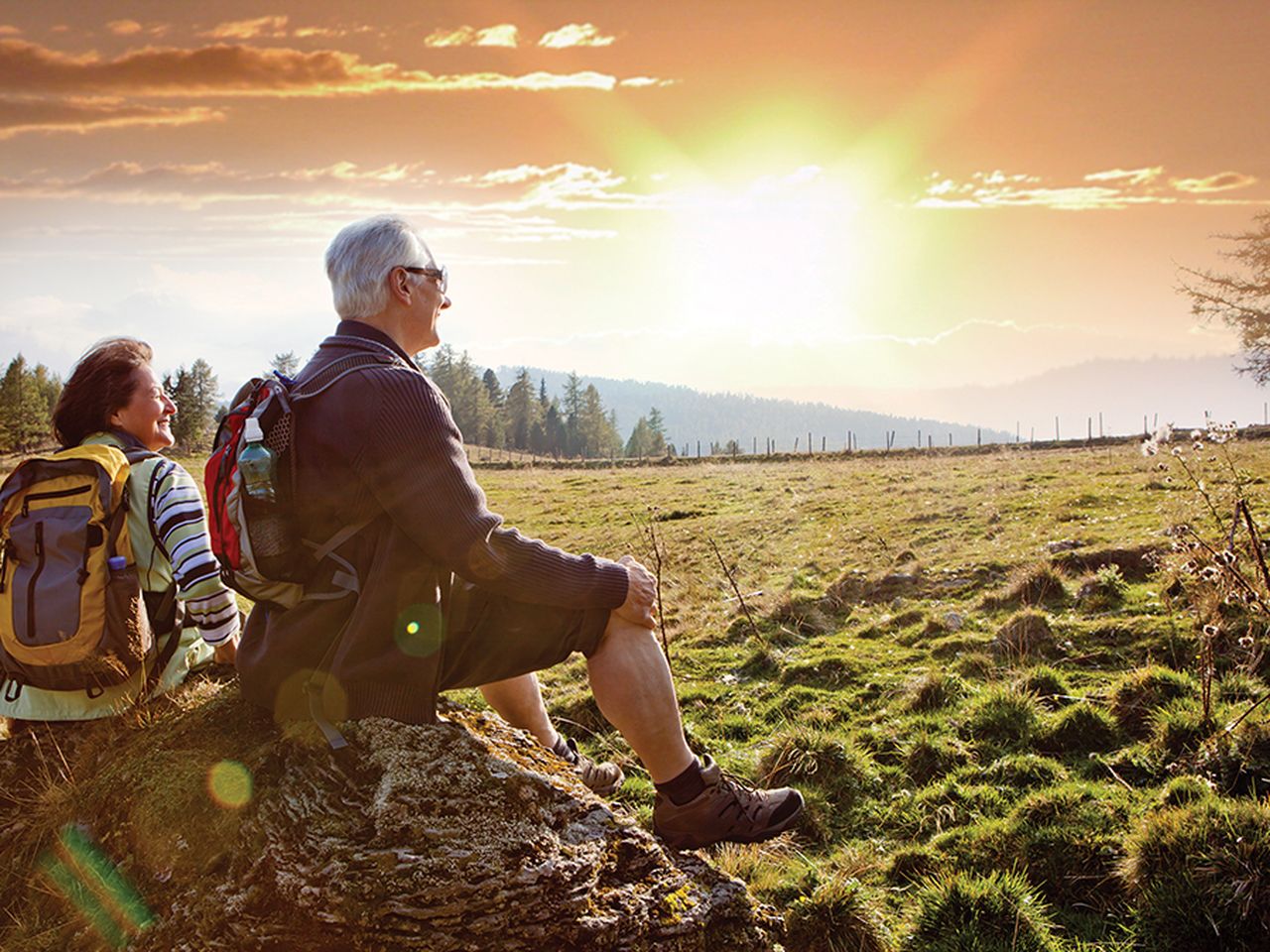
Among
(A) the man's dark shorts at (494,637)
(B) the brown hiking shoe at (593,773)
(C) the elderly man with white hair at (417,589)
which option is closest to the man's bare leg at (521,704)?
(B) the brown hiking shoe at (593,773)

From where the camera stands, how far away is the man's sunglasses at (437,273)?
4.15m

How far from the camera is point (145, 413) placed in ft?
17.2

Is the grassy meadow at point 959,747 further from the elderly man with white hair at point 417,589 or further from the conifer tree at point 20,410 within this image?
the conifer tree at point 20,410

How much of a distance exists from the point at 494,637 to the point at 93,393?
10.0 ft

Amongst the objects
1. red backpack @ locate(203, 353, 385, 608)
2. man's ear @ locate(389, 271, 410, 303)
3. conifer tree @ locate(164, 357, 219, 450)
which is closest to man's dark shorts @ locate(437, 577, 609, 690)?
red backpack @ locate(203, 353, 385, 608)

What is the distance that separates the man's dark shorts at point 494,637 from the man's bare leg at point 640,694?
0.15 meters

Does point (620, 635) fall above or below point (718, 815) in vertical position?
above

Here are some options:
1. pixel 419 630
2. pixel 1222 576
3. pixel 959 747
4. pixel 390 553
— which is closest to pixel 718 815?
pixel 419 630

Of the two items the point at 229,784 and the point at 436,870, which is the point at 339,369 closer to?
the point at 229,784

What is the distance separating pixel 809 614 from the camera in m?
11.2

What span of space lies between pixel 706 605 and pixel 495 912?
31.7 feet

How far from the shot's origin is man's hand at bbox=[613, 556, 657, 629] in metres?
3.98

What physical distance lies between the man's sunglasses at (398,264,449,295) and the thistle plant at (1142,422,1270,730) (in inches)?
183

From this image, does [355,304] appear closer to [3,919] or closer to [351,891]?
[351,891]
